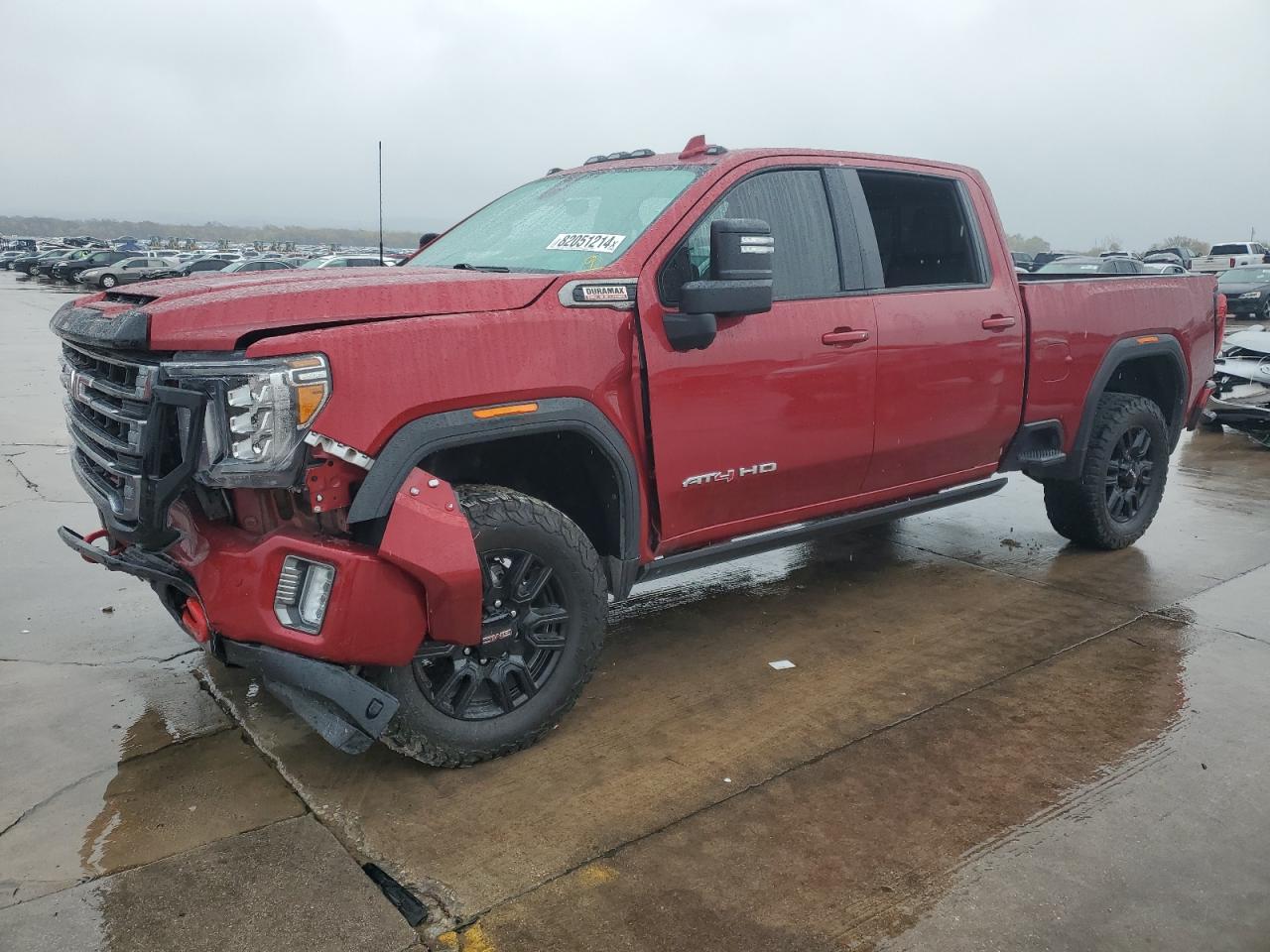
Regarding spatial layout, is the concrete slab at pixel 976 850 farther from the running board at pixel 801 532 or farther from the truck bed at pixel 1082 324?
the truck bed at pixel 1082 324

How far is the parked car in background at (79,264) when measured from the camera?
42250 millimetres

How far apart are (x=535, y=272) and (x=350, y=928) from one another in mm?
2235

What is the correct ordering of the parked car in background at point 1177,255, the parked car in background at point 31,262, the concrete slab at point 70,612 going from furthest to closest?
the parked car in background at point 31,262 < the parked car in background at point 1177,255 < the concrete slab at point 70,612

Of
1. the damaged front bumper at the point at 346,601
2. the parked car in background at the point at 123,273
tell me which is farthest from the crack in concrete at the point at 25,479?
the parked car in background at the point at 123,273

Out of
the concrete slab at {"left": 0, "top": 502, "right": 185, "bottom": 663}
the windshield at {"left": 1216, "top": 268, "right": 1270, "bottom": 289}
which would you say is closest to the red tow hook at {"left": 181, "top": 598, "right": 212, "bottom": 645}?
the concrete slab at {"left": 0, "top": 502, "right": 185, "bottom": 663}

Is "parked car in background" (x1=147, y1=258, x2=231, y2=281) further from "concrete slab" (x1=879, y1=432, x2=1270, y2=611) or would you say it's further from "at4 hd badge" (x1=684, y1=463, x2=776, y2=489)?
"at4 hd badge" (x1=684, y1=463, x2=776, y2=489)

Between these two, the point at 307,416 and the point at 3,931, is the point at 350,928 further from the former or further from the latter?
the point at 307,416

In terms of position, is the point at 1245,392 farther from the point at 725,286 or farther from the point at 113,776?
the point at 113,776

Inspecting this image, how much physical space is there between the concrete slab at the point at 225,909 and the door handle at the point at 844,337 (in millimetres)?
2534

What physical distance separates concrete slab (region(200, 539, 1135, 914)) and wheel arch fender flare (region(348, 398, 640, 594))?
65 centimetres

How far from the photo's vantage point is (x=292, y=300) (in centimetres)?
293

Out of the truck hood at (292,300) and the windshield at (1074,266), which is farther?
the windshield at (1074,266)

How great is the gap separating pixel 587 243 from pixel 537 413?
2.93 feet

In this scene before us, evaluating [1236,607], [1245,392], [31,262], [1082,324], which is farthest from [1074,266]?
[31,262]
